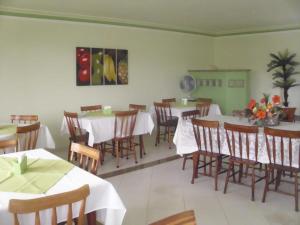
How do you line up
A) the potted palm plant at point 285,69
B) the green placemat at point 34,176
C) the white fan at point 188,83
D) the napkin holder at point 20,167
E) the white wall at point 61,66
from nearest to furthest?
the green placemat at point 34,176
the napkin holder at point 20,167
the white wall at point 61,66
the potted palm plant at point 285,69
the white fan at point 188,83

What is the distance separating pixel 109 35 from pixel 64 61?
1221 mm

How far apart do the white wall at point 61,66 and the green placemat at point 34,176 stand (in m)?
3.33

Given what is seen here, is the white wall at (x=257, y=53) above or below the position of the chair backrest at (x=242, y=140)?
above

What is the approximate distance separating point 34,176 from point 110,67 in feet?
15.8

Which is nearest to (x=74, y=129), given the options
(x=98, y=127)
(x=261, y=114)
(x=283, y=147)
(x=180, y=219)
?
(x=98, y=127)

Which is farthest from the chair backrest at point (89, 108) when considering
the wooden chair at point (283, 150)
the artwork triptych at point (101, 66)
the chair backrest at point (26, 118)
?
the wooden chair at point (283, 150)

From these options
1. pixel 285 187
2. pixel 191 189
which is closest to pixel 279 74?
pixel 285 187

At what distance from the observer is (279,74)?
807 centimetres

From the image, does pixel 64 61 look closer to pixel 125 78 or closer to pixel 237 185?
pixel 125 78

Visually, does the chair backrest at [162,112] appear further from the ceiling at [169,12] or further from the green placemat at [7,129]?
the green placemat at [7,129]

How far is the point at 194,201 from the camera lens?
3.76 meters

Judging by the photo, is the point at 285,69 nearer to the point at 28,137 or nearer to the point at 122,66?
the point at 122,66

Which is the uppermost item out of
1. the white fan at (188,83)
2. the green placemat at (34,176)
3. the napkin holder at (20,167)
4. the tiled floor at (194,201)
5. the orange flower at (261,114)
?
the white fan at (188,83)

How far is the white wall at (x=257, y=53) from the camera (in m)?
8.24
